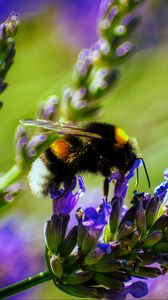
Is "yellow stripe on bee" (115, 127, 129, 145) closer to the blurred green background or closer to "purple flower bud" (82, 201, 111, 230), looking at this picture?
"purple flower bud" (82, 201, 111, 230)

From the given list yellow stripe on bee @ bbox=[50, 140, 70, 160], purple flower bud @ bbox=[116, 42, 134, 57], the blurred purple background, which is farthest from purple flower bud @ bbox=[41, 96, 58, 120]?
the blurred purple background

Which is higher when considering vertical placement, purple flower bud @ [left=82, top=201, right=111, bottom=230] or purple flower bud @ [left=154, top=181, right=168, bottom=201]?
purple flower bud @ [left=154, top=181, right=168, bottom=201]

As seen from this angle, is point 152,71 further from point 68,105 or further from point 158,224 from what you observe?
point 158,224

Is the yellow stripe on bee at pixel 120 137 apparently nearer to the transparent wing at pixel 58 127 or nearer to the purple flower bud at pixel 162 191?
the transparent wing at pixel 58 127

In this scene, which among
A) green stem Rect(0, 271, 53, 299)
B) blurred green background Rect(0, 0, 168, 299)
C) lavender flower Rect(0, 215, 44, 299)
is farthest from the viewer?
blurred green background Rect(0, 0, 168, 299)

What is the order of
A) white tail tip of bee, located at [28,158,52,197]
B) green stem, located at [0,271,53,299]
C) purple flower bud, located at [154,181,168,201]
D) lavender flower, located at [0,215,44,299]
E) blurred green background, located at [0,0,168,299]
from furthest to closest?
blurred green background, located at [0,0,168,299]
lavender flower, located at [0,215,44,299]
white tail tip of bee, located at [28,158,52,197]
purple flower bud, located at [154,181,168,201]
green stem, located at [0,271,53,299]

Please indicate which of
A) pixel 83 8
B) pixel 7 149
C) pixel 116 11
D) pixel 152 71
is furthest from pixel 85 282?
pixel 83 8


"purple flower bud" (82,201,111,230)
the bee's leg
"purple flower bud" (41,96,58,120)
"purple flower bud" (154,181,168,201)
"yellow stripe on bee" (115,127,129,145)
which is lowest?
"purple flower bud" (82,201,111,230)

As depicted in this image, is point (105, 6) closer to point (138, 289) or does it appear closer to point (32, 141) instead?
point (32, 141)
